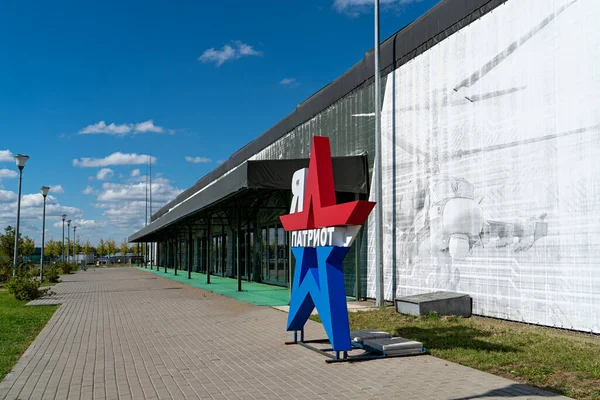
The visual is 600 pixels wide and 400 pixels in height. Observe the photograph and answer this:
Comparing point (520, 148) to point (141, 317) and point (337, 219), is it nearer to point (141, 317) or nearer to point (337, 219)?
point (337, 219)

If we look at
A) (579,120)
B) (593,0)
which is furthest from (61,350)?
(593,0)

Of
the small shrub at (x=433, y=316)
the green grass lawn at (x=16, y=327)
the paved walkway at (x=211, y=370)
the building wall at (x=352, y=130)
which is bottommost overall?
the green grass lawn at (x=16, y=327)

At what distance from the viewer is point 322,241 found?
25.7 feet

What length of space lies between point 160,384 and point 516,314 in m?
6.77

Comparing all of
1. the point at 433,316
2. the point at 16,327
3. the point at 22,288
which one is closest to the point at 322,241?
the point at 433,316

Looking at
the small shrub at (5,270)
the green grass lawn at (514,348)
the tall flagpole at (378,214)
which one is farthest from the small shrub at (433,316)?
the small shrub at (5,270)

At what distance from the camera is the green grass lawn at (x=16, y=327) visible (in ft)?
27.3

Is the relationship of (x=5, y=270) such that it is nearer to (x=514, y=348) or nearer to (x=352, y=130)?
(x=352, y=130)

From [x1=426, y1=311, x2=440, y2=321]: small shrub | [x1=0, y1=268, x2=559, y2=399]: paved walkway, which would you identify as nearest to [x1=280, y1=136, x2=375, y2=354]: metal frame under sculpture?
[x1=0, y1=268, x2=559, y2=399]: paved walkway

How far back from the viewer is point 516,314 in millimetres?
10195

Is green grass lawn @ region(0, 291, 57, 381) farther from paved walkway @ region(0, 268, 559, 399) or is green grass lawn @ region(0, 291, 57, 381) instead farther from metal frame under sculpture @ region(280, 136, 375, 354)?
metal frame under sculpture @ region(280, 136, 375, 354)

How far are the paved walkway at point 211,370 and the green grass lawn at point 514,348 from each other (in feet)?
1.24

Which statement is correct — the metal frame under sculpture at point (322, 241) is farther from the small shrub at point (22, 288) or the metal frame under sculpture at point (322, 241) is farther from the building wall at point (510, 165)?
the small shrub at point (22, 288)

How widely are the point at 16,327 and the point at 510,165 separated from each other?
1056 cm
